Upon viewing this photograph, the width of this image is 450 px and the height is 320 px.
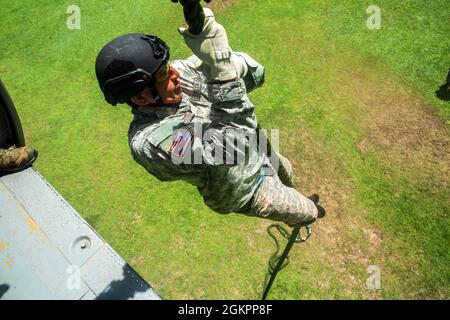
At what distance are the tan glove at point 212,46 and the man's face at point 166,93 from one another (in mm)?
489

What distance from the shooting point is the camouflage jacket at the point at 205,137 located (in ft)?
8.29

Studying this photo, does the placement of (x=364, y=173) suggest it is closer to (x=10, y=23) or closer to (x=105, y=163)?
(x=105, y=163)

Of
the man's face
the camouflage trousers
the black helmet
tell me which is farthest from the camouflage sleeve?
the camouflage trousers

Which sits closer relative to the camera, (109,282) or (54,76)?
(109,282)

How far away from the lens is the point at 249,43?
6.54m

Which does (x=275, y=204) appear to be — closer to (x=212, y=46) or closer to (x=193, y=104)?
(x=193, y=104)

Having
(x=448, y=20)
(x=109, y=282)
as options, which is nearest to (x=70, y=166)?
(x=109, y=282)

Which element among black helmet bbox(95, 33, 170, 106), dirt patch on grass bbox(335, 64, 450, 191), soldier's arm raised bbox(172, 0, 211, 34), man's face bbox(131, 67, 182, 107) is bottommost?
dirt patch on grass bbox(335, 64, 450, 191)

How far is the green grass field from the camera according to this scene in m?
4.23

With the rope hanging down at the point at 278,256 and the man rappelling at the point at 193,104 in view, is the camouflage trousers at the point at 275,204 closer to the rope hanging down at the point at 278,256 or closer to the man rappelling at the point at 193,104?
the man rappelling at the point at 193,104

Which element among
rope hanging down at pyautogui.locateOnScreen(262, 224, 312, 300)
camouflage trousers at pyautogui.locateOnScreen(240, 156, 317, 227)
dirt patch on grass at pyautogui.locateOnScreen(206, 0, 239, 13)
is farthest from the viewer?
dirt patch on grass at pyautogui.locateOnScreen(206, 0, 239, 13)

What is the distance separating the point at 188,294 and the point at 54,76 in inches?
192

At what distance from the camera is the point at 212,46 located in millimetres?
2268

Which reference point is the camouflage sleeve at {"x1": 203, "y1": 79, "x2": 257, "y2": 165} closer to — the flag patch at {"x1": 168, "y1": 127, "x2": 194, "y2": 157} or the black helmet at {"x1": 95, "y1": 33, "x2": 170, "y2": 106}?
the flag patch at {"x1": 168, "y1": 127, "x2": 194, "y2": 157}
